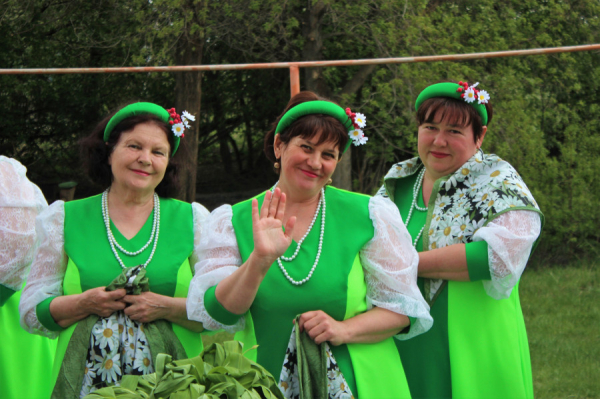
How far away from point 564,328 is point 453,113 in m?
3.51

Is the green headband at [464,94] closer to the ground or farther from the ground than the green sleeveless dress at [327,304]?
farther from the ground

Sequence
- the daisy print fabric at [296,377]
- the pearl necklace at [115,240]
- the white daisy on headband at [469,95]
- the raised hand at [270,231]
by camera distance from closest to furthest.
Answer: the raised hand at [270,231], the daisy print fabric at [296,377], the pearl necklace at [115,240], the white daisy on headband at [469,95]

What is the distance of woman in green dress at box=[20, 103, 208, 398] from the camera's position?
235cm

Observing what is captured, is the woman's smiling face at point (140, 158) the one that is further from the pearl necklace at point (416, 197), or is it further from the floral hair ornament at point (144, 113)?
the pearl necklace at point (416, 197)

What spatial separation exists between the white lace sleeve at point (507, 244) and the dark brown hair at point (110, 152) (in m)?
1.21

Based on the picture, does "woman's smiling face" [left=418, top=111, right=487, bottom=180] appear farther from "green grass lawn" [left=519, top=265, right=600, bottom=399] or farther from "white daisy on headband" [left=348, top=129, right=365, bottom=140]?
"green grass lawn" [left=519, top=265, right=600, bottom=399]

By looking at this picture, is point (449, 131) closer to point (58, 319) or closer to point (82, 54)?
point (58, 319)

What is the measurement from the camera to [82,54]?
9.66m

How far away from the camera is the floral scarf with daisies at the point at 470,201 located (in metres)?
2.58

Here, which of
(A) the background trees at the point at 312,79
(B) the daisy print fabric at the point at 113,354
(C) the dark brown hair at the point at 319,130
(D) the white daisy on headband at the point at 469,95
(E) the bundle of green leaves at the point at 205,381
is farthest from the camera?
(A) the background trees at the point at 312,79

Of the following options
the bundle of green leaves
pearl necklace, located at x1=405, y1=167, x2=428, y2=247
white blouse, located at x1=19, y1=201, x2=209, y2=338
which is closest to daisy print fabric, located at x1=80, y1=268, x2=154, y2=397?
white blouse, located at x1=19, y1=201, x2=209, y2=338

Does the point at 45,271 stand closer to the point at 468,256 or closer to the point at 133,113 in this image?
the point at 133,113

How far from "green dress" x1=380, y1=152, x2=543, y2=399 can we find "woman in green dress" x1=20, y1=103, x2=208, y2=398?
894 millimetres

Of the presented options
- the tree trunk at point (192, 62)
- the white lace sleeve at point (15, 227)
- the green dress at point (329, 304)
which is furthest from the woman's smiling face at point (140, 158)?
the tree trunk at point (192, 62)
